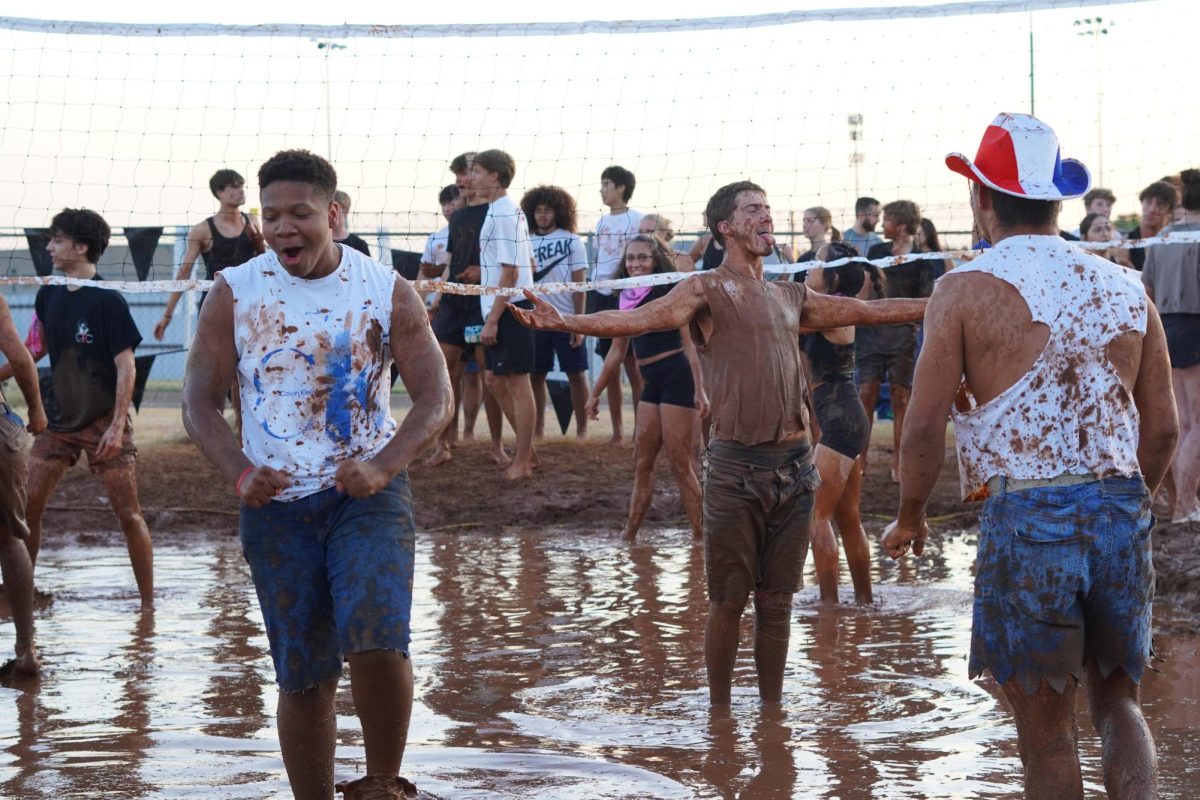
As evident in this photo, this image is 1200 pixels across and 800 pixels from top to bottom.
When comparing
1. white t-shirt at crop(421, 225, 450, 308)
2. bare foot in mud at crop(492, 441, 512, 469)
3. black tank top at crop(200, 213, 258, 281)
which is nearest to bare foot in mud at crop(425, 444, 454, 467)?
bare foot in mud at crop(492, 441, 512, 469)

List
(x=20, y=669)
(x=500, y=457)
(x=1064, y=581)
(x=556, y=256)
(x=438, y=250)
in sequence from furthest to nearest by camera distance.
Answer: (x=500, y=457) < (x=556, y=256) < (x=438, y=250) < (x=20, y=669) < (x=1064, y=581)

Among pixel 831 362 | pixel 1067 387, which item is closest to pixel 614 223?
pixel 831 362

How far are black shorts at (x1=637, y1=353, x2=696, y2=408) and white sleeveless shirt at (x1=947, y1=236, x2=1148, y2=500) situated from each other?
555 centimetres

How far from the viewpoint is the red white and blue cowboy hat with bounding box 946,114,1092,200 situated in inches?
148

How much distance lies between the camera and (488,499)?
11328mm

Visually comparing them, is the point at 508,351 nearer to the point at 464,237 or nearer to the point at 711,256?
the point at 464,237

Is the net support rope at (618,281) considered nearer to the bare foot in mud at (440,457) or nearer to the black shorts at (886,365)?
Answer: the black shorts at (886,365)

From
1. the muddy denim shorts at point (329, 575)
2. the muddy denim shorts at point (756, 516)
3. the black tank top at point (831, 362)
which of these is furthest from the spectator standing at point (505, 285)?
the muddy denim shorts at point (329, 575)

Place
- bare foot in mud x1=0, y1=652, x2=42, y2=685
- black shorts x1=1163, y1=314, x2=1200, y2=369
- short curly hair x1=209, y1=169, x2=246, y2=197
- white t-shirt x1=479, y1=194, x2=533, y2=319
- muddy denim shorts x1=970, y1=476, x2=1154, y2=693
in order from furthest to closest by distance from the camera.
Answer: short curly hair x1=209, y1=169, x2=246, y2=197, white t-shirt x1=479, y1=194, x2=533, y2=319, black shorts x1=1163, y1=314, x2=1200, y2=369, bare foot in mud x1=0, y1=652, x2=42, y2=685, muddy denim shorts x1=970, y1=476, x2=1154, y2=693

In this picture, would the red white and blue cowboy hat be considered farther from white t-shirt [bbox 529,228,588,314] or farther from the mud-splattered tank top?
white t-shirt [bbox 529,228,588,314]

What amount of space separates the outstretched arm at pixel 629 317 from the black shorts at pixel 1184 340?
478cm

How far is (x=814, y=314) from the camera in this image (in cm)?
566

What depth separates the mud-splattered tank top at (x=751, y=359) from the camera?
544 cm

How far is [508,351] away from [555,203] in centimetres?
123
